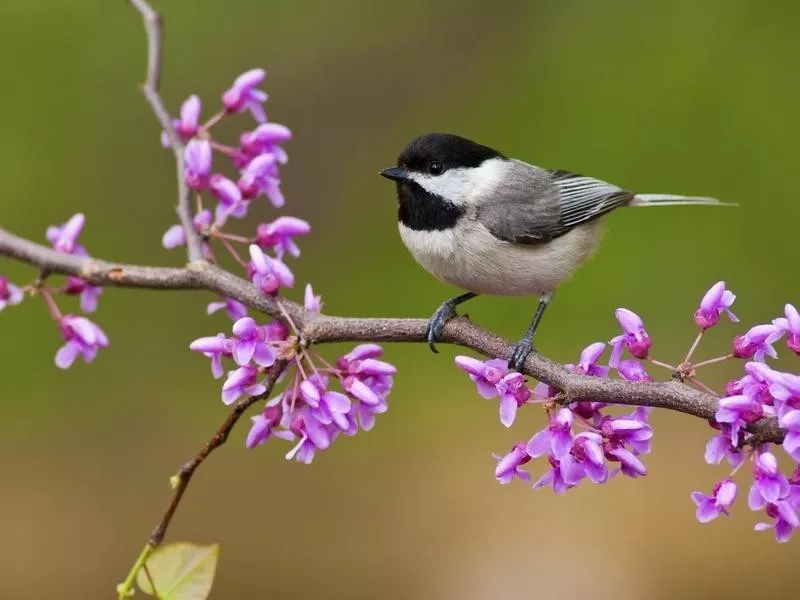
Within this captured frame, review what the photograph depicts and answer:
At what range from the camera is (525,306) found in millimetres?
5633

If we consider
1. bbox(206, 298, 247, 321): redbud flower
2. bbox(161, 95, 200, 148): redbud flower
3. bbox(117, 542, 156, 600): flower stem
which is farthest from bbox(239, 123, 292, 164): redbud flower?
bbox(117, 542, 156, 600): flower stem

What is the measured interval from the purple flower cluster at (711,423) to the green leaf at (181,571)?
21.2 inches

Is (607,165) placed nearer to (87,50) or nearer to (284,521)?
(284,521)

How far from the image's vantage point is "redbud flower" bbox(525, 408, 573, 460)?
1.86 meters

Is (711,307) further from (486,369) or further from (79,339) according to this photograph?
(79,339)

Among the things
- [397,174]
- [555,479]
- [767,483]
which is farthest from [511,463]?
[397,174]

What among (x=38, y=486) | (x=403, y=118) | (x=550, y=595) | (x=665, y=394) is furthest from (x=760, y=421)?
(x=403, y=118)

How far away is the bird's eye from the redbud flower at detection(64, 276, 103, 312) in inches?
35.4

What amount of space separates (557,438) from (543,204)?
1.22 m

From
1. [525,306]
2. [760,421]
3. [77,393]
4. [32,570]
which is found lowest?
[32,570]

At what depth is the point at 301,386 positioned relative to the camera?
1965 millimetres

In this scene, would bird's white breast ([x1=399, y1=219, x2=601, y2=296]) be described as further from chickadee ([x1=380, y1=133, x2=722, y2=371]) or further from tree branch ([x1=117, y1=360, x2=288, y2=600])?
tree branch ([x1=117, y1=360, x2=288, y2=600])

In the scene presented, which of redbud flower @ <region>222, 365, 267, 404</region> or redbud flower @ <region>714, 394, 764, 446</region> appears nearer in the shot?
redbud flower @ <region>714, 394, 764, 446</region>

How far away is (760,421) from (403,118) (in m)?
4.80
